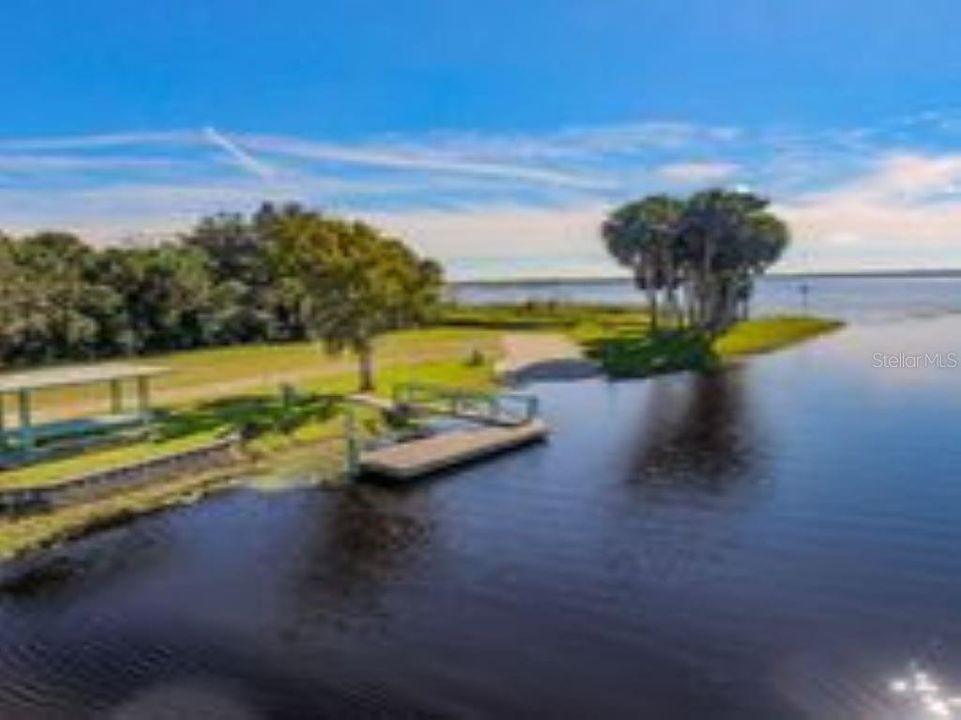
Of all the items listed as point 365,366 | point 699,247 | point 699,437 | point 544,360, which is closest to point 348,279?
point 365,366

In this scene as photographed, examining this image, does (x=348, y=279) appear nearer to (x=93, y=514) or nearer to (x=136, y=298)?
(x=93, y=514)

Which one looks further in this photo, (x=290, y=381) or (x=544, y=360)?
(x=544, y=360)

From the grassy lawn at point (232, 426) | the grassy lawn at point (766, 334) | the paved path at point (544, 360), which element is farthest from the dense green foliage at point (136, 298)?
the grassy lawn at point (766, 334)

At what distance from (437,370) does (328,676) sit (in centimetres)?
4735

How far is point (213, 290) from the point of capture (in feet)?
291

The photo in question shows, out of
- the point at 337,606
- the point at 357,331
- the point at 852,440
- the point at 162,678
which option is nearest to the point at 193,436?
the point at 357,331

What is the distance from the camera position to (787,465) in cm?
4141

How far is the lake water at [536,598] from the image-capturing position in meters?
20.9

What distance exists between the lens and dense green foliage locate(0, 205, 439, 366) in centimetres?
7344

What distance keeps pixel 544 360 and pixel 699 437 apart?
104ft

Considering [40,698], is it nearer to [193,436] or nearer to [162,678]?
[162,678]

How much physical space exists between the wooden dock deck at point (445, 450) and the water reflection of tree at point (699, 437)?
521 cm

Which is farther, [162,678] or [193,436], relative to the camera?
[193,436]

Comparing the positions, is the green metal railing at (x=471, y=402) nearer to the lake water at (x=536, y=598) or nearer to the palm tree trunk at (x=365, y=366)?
the palm tree trunk at (x=365, y=366)
